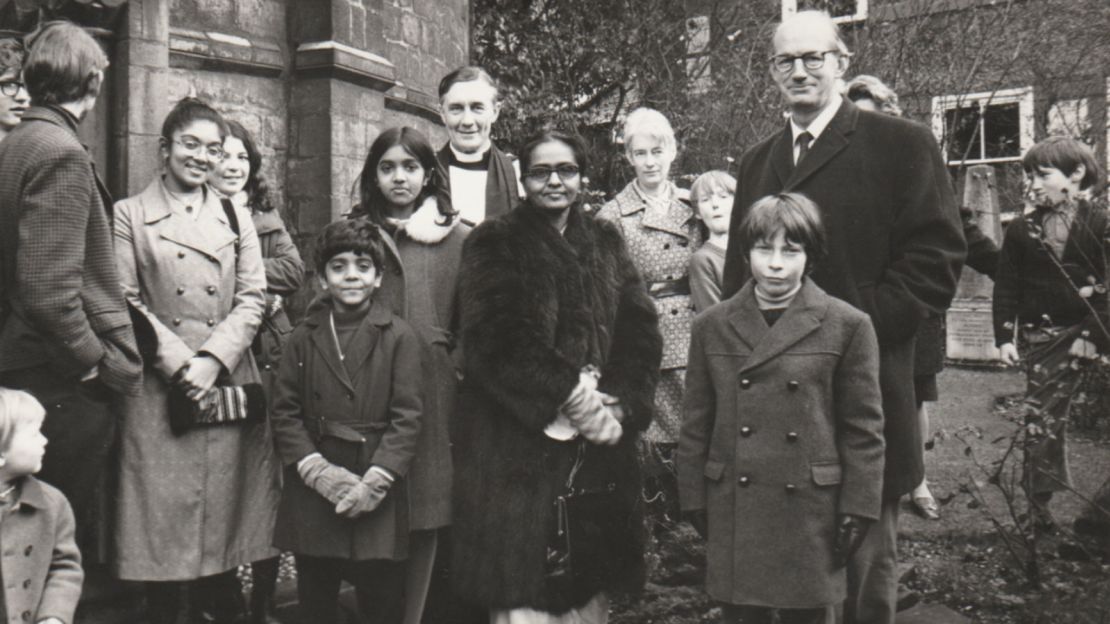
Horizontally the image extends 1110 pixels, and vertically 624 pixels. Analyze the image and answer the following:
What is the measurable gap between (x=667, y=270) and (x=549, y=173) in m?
1.58

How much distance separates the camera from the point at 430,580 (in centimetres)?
462

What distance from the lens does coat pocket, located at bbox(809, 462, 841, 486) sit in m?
3.53

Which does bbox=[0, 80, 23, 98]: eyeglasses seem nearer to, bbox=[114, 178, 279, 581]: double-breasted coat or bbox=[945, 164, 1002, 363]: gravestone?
bbox=[114, 178, 279, 581]: double-breasted coat

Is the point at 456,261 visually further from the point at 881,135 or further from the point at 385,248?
the point at 881,135

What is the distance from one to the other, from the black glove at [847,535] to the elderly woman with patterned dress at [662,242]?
2.02 metres

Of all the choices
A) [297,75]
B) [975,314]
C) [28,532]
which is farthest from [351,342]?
[975,314]

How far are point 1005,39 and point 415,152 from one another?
29.1 ft

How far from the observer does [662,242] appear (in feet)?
18.2

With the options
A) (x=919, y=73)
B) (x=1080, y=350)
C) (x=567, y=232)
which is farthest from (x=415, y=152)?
(x=919, y=73)

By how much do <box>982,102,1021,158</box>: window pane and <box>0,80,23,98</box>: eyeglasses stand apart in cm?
1343

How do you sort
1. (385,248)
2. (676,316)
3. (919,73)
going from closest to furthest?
(385,248) → (676,316) → (919,73)

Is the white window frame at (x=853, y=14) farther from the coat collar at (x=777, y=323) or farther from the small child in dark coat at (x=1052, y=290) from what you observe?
the coat collar at (x=777, y=323)

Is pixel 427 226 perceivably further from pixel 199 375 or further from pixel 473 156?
pixel 199 375

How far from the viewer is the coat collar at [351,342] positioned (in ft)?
13.3
